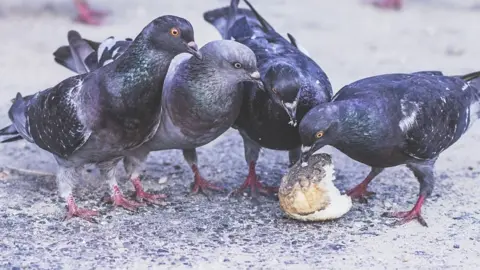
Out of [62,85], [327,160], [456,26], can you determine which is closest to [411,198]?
[327,160]

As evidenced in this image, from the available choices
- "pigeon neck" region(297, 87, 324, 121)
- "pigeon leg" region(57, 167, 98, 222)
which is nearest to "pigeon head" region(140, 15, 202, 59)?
"pigeon neck" region(297, 87, 324, 121)

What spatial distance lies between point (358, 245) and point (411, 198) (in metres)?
1.09

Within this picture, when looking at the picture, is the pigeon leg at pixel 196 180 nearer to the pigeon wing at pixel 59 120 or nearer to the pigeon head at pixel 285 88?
the pigeon wing at pixel 59 120

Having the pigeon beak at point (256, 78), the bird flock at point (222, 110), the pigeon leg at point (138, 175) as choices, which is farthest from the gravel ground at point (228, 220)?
the pigeon beak at point (256, 78)

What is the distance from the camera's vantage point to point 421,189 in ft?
19.6

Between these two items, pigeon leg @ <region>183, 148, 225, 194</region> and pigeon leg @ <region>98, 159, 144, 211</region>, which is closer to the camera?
pigeon leg @ <region>98, 159, 144, 211</region>

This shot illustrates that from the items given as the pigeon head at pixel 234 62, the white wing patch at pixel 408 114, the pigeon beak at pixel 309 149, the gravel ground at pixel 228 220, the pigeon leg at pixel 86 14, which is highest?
the pigeon leg at pixel 86 14

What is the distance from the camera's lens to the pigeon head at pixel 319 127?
5.27 meters

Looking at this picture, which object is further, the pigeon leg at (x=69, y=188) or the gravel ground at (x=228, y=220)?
the pigeon leg at (x=69, y=188)

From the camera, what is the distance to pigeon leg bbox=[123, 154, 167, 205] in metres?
6.17

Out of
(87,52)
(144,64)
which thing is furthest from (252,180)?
(87,52)

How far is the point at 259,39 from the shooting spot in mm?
6445

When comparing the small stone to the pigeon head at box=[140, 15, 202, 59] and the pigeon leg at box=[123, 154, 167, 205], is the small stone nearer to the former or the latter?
the pigeon leg at box=[123, 154, 167, 205]

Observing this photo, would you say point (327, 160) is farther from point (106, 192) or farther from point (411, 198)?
point (106, 192)
